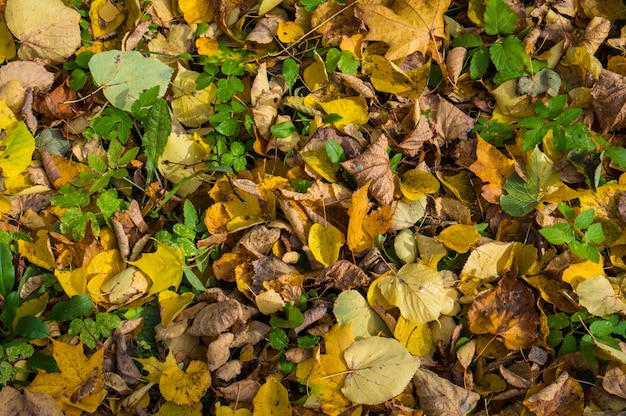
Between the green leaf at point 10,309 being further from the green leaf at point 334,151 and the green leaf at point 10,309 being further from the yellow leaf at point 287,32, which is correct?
the yellow leaf at point 287,32

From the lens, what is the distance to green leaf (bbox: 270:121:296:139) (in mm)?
2137

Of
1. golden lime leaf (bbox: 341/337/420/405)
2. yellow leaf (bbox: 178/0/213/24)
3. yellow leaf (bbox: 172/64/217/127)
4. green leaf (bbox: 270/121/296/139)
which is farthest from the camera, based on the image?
yellow leaf (bbox: 178/0/213/24)

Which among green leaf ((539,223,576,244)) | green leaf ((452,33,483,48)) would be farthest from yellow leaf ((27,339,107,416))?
green leaf ((452,33,483,48))

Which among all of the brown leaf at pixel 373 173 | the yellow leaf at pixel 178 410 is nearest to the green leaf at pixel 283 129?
the brown leaf at pixel 373 173

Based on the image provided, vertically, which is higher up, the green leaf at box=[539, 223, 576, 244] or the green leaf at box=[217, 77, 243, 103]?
the green leaf at box=[217, 77, 243, 103]

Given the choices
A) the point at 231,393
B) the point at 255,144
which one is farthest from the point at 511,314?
the point at 255,144

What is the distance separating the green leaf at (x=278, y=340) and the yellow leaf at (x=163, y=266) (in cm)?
37

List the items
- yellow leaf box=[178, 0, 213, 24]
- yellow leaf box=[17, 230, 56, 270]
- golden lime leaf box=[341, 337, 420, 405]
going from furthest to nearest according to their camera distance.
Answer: yellow leaf box=[178, 0, 213, 24], yellow leaf box=[17, 230, 56, 270], golden lime leaf box=[341, 337, 420, 405]

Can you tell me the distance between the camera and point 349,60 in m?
2.28

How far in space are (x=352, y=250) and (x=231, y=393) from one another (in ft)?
2.00

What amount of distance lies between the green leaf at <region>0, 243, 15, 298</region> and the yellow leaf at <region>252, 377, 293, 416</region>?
2.98 feet

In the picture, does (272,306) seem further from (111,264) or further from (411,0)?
(411,0)

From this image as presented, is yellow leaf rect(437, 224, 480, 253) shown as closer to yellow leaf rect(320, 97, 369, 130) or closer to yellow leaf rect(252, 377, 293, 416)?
yellow leaf rect(320, 97, 369, 130)

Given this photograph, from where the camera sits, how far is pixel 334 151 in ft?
6.86
